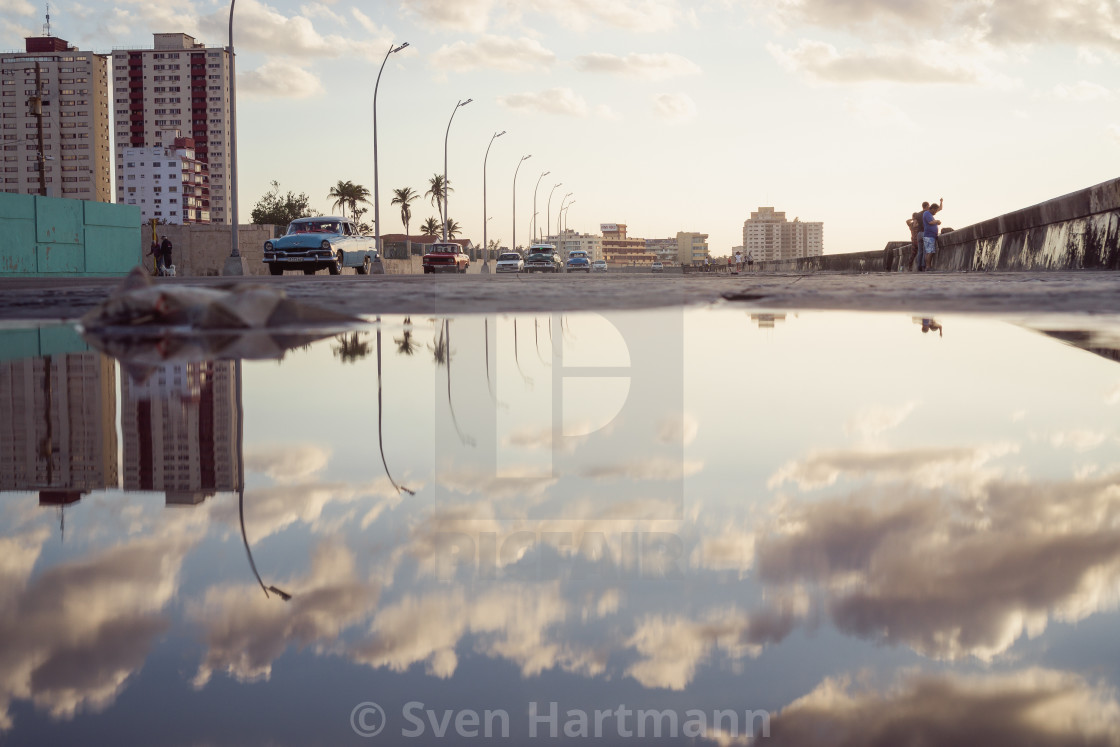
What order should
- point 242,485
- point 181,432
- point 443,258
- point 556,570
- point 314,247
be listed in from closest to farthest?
point 556,570
point 242,485
point 181,432
point 314,247
point 443,258

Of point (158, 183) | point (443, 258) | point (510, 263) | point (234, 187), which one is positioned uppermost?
point (158, 183)

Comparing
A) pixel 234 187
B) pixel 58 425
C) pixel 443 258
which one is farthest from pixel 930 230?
pixel 443 258

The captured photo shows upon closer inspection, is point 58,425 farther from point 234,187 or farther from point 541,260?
point 541,260

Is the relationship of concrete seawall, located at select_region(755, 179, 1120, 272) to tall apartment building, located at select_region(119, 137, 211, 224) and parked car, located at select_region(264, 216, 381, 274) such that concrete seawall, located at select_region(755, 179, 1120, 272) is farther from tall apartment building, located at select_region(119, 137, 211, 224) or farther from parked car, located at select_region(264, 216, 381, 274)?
tall apartment building, located at select_region(119, 137, 211, 224)

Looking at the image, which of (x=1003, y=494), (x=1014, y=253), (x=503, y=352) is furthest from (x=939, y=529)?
(x=1014, y=253)

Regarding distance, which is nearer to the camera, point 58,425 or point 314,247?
point 58,425

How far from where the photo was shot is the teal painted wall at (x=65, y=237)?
32781 mm

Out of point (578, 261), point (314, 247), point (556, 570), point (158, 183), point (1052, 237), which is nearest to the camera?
point (556, 570)

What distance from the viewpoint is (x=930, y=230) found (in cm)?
2667

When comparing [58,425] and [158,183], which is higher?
[158,183]

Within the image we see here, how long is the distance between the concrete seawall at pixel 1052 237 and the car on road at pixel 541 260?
35697mm

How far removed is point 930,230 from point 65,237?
89.2 feet

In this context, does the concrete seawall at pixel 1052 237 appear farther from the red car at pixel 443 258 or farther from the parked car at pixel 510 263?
the parked car at pixel 510 263

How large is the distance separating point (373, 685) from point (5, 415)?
7.57 ft
